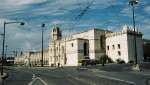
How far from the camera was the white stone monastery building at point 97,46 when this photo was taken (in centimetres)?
9656

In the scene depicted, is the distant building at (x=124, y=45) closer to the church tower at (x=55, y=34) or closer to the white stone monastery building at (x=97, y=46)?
the white stone monastery building at (x=97, y=46)

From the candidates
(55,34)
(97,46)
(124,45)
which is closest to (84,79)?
(124,45)

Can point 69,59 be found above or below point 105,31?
below

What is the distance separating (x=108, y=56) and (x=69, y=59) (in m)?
15.9

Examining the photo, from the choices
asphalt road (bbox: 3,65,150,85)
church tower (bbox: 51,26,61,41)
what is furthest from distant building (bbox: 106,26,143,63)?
asphalt road (bbox: 3,65,150,85)

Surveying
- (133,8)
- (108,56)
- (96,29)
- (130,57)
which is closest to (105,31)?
(96,29)

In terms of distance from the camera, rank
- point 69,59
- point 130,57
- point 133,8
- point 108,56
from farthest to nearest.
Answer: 1. point 69,59
2. point 108,56
3. point 130,57
4. point 133,8

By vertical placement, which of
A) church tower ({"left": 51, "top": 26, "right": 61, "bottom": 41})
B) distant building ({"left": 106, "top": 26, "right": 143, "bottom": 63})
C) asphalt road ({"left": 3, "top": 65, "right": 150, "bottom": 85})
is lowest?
asphalt road ({"left": 3, "top": 65, "right": 150, "bottom": 85})

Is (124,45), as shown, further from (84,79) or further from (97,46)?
(84,79)

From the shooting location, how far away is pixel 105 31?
364 feet

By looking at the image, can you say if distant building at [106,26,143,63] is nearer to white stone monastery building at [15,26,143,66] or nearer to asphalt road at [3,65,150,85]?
white stone monastery building at [15,26,143,66]

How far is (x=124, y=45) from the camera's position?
96000 millimetres

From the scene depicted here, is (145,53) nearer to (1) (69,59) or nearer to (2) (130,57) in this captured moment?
(2) (130,57)

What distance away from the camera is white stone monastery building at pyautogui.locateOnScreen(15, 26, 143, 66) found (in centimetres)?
9656
